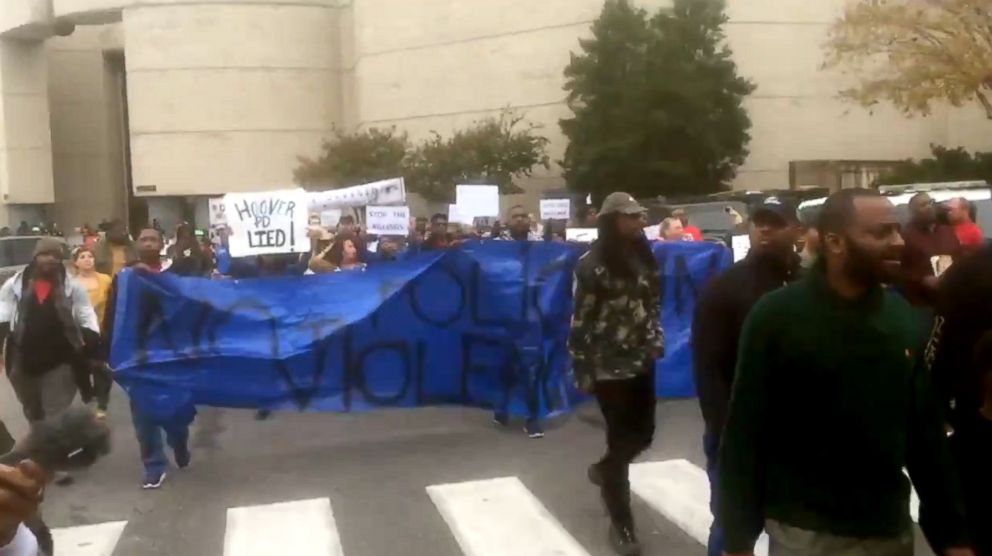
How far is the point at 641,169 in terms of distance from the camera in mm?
41844

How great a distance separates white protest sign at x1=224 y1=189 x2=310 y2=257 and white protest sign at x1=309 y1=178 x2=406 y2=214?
6.86 metres

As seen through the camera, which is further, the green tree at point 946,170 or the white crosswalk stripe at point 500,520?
the green tree at point 946,170

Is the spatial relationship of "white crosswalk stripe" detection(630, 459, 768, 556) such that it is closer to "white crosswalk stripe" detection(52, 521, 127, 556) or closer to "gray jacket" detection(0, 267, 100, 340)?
"white crosswalk stripe" detection(52, 521, 127, 556)

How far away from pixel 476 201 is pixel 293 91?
4286 cm

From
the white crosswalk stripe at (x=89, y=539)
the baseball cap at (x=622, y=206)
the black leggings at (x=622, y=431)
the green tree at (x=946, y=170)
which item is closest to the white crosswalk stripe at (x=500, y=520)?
the black leggings at (x=622, y=431)

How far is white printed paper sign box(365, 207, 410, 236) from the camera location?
58.3 feet

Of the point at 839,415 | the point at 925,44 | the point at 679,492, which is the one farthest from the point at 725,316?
the point at 925,44

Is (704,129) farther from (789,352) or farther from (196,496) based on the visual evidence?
(789,352)

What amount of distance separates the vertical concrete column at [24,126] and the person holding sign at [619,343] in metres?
63.1

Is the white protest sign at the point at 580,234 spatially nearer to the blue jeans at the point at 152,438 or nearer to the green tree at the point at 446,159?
the blue jeans at the point at 152,438

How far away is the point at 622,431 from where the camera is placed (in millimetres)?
6344

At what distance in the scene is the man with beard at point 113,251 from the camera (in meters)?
13.5

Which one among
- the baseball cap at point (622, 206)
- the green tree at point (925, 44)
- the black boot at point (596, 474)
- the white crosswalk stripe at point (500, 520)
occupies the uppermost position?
the green tree at point (925, 44)

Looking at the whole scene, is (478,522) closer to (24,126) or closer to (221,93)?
(221,93)
